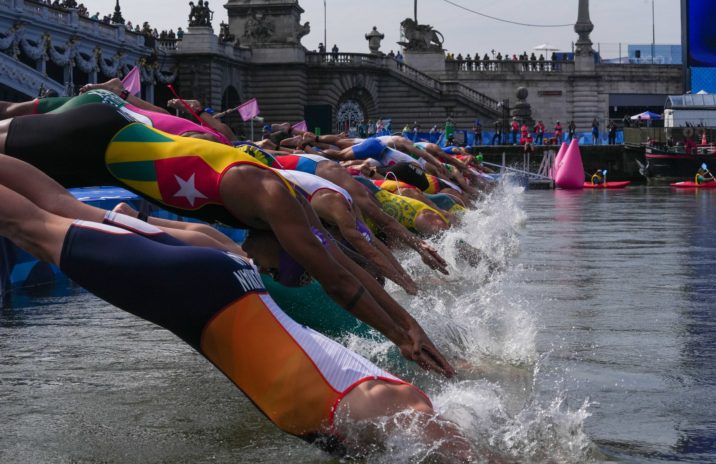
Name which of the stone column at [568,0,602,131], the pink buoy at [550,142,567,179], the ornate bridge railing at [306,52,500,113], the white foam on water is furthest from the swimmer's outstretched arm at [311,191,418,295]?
the stone column at [568,0,602,131]

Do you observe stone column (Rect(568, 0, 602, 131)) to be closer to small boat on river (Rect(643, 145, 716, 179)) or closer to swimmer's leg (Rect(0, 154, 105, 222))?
small boat on river (Rect(643, 145, 716, 179))

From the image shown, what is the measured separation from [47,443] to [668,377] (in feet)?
11.6

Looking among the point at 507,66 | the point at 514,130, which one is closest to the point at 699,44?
the point at 514,130

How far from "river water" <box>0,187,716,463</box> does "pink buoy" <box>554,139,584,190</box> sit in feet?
110

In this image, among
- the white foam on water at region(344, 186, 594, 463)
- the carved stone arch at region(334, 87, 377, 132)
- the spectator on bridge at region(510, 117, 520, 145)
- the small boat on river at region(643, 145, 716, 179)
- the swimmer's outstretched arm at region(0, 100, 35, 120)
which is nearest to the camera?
the white foam on water at region(344, 186, 594, 463)

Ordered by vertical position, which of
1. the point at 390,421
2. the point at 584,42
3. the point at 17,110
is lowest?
the point at 390,421

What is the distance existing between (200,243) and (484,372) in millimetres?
2024

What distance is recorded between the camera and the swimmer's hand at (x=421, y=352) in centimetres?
553

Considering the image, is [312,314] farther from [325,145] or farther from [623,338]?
[325,145]

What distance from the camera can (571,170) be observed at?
46219mm

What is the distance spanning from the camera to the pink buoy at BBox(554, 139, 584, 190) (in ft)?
152

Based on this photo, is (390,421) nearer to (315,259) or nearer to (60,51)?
(315,259)

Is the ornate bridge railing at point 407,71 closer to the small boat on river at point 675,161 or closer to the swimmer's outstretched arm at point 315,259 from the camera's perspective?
the small boat on river at point 675,161

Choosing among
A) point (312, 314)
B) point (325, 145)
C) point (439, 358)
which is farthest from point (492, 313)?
point (325, 145)
